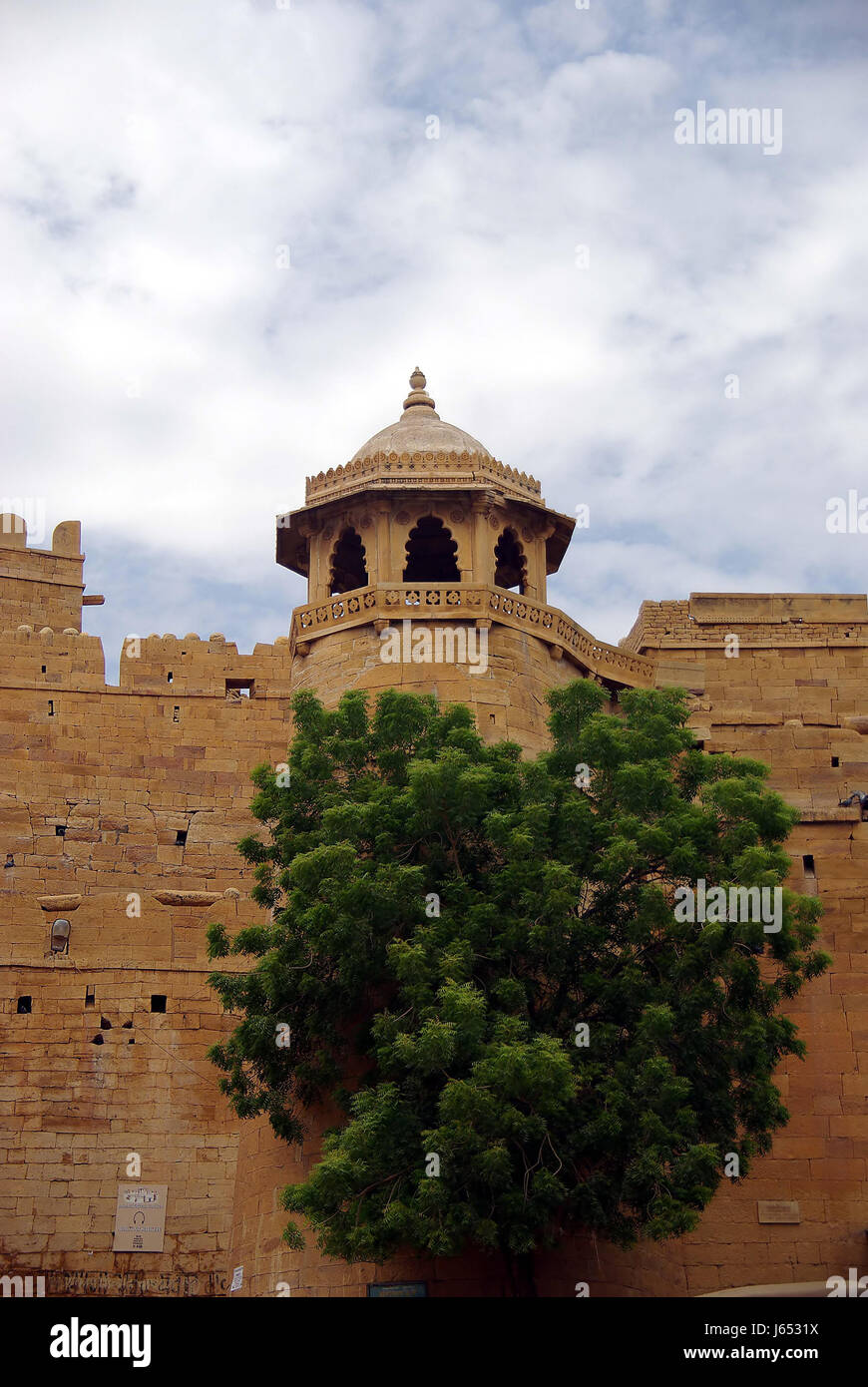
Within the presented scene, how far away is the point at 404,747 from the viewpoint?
76.4 feet

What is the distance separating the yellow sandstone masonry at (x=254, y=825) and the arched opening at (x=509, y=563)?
0.18ft

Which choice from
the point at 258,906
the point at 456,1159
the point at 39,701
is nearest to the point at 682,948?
the point at 456,1159

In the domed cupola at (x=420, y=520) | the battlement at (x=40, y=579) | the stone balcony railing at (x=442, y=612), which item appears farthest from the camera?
the battlement at (x=40, y=579)

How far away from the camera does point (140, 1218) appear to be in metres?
23.7

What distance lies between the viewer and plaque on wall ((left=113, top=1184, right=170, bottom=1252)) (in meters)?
23.6

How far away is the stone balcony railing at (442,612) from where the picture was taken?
28.0 meters

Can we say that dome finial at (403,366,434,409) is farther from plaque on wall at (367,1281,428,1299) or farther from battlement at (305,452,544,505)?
plaque on wall at (367,1281,428,1299)

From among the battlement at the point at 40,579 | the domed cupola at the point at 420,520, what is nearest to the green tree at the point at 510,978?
the domed cupola at the point at 420,520

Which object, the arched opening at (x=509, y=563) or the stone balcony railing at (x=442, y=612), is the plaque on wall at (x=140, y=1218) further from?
the arched opening at (x=509, y=563)

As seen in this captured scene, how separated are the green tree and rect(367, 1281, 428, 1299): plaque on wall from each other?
0.42 metres

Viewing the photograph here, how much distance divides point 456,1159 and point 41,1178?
644 centimetres
